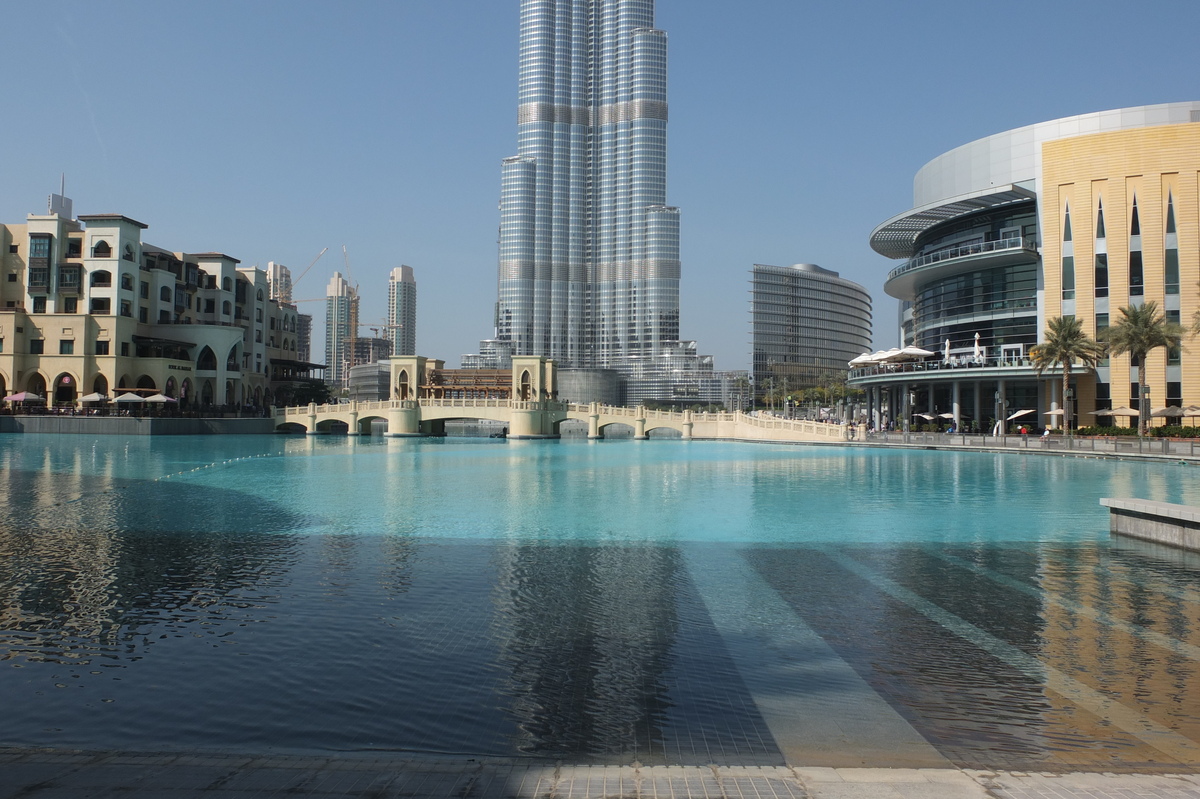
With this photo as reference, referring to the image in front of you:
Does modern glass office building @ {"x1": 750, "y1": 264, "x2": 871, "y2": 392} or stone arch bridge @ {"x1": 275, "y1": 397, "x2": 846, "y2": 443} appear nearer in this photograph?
stone arch bridge @ {"x1": 275, "y1": 397, "x2": 846, "y2": 443}

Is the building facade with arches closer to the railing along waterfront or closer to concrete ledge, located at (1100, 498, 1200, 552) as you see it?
the railing along waterfront

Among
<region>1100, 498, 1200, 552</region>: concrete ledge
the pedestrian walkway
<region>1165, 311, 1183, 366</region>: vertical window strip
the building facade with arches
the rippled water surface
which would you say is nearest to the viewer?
the rippled water surface

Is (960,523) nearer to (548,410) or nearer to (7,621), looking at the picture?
(7,621)

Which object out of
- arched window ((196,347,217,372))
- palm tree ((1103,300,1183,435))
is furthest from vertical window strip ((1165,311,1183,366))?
arched window ((196,347,217,372))

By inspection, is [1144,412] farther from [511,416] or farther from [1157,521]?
[511,416]

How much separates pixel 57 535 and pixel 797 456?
152 ft

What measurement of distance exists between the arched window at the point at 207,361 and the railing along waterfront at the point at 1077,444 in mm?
74206

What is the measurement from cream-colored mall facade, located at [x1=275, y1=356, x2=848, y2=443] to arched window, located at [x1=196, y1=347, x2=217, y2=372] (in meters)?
8.96

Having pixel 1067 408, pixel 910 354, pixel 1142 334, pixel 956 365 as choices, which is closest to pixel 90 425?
pixel 910 354

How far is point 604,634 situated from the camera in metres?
11.7

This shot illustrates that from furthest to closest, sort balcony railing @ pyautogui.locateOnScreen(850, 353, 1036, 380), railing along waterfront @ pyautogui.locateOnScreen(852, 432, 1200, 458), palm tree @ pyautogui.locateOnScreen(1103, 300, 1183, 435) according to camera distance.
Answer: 1. balcony railing @ pyautogui.locateOnScreen(850, 353, 1036, 380)
2. palm tree @ pyautogui.locateOnScreen(1103, 300, 1183, 435)
3. railing along waterfront @ pyautogui.locateOnScreen(852, 432, 1200, 458)

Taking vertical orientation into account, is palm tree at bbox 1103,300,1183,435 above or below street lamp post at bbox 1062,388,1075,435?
above

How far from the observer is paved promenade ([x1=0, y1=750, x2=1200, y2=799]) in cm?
577

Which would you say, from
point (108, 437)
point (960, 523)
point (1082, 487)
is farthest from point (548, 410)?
point (960, 523)
